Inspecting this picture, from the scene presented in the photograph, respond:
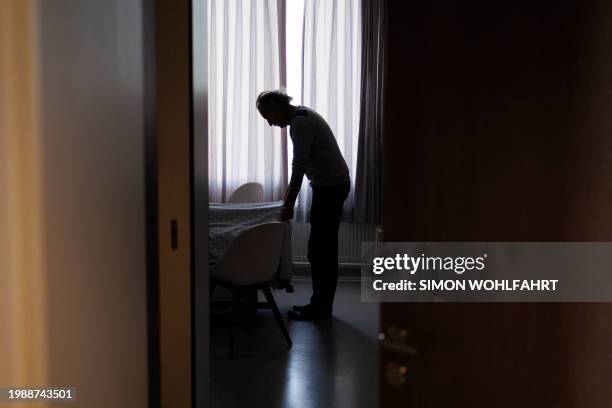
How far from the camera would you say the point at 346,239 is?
523 cm

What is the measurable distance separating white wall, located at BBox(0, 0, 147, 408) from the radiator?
3.81 metres

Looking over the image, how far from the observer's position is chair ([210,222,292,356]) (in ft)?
9.70

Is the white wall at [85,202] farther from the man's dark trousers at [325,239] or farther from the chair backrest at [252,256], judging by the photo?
the man's dark trousers at [325,239]

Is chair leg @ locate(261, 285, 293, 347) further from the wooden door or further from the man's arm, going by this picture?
the wooden door

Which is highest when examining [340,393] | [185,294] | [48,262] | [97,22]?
[97,22]

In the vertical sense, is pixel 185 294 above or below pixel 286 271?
above

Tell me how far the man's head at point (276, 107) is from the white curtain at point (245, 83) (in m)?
1.43

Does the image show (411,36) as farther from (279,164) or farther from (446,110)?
(279,164)

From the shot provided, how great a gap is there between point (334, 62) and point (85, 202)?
425 centimetres

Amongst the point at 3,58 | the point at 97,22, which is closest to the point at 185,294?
the point at 97,22

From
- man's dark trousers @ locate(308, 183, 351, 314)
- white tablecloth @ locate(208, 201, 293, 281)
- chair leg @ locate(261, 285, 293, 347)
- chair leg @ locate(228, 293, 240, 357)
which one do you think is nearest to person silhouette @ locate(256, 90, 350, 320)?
man's dark trousers @ locate(308, 183, 351, 314)

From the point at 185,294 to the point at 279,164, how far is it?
377cm

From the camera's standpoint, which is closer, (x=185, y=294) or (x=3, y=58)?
(x=3, y=58)

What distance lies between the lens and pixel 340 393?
266 centimetres
